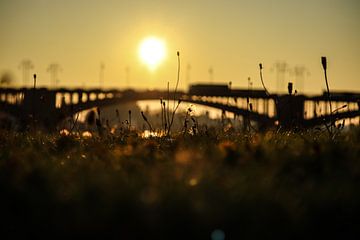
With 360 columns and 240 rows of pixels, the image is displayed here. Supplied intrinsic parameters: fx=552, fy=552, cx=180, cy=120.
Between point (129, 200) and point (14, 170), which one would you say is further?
point (14, 170)

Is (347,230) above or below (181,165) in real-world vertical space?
below

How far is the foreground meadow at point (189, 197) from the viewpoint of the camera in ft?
11.8

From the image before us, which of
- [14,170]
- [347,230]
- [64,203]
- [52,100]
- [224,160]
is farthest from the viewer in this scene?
[52,100]

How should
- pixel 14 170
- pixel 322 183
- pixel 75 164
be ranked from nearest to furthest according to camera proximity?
pixel 322 183, pixel 14 170, pixel 75 164

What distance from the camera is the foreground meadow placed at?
359 cm

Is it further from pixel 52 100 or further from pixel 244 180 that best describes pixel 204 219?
pixel 52 100

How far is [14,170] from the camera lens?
16.4 ft

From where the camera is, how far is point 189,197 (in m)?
3.84

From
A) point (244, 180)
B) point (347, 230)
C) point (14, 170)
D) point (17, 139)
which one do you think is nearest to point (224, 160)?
point (244, 180)

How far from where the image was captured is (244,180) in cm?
432

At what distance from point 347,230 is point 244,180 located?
2.80ft

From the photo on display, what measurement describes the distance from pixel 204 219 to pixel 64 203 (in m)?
0.98

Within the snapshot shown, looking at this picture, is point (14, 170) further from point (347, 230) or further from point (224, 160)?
point (347, 230)

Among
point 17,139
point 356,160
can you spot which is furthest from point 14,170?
point 17,139
